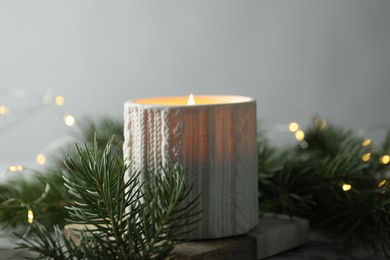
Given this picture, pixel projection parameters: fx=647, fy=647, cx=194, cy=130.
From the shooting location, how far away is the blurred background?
1040 millimetres

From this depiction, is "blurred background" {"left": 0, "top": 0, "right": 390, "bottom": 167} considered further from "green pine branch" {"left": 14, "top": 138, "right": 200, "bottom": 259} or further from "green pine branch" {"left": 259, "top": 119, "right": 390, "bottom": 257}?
"green pine branch" {"left": 14, "top": 138, "right": 200, "bottom": 259}

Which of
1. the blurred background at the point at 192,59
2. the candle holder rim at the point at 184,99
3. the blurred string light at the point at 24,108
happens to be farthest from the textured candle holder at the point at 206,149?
the blurred string light at the point at 24,108

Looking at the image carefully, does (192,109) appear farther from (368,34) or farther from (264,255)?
(368,34)

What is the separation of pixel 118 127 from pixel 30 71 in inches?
24.7

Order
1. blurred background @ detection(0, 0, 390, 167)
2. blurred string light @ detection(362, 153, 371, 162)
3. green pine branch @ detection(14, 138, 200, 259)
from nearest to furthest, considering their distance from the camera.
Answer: green pine branch @ detection(14, 138, 200, 259)
blurred string light @ detection(362, 153, 371, 162)
blurred background @ detection(0, 0, 390, 167)

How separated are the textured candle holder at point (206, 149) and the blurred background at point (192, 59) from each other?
45 centimetres

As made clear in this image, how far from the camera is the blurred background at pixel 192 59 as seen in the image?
1.04m

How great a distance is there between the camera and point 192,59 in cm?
116

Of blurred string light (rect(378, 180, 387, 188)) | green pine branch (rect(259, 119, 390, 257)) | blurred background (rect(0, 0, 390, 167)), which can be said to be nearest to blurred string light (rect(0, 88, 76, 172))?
blurred background (rect(0, 0, 390, 167))

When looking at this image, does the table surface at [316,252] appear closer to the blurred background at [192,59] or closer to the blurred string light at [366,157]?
the blurred string light at [366,157]

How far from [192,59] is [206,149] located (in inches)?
26.5

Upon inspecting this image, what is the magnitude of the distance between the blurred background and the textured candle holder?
451mm

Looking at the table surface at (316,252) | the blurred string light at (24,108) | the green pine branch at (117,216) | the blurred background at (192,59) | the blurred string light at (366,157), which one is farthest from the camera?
the blurred string light at (24,108)

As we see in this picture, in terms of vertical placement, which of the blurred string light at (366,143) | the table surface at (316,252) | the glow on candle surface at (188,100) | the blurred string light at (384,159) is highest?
the glow on candle surface at (188,100)
